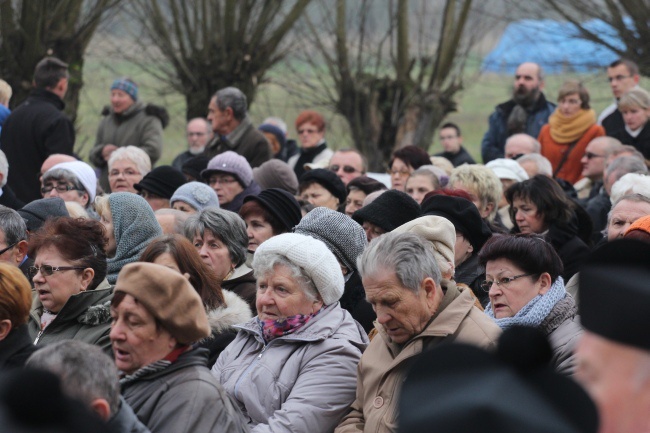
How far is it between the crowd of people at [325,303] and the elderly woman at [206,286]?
1 centimetres

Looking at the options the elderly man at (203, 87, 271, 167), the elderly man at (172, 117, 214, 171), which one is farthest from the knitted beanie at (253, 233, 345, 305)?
the elderly man at (172, 117, 214, 171)

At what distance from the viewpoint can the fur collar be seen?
5.11 m

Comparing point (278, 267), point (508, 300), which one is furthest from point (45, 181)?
point (508, 300)

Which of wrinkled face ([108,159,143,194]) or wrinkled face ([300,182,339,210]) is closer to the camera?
wrinkled face ([300,182,339,210])

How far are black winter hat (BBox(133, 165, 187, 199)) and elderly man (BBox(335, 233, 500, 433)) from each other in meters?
3.87

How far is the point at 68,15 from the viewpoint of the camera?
1277 centimetres

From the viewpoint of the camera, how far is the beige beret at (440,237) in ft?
17.2

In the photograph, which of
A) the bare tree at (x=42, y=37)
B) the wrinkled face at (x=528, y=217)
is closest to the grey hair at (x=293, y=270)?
the wrinkled face at (x=528, y=217)

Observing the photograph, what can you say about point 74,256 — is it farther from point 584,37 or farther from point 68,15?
point 584,37

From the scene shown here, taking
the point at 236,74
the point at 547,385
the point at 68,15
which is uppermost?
the point at 547,385

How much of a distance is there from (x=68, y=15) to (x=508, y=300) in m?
9.08

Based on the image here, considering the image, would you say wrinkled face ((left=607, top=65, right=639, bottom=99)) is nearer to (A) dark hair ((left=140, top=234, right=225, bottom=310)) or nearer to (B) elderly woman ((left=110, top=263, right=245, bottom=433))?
(A) dark hair ((left=140, top=234, right=225, bottom=310))

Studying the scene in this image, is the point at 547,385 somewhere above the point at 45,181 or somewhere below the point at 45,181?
above

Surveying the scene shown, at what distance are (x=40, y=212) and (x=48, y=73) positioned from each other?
129 inches
